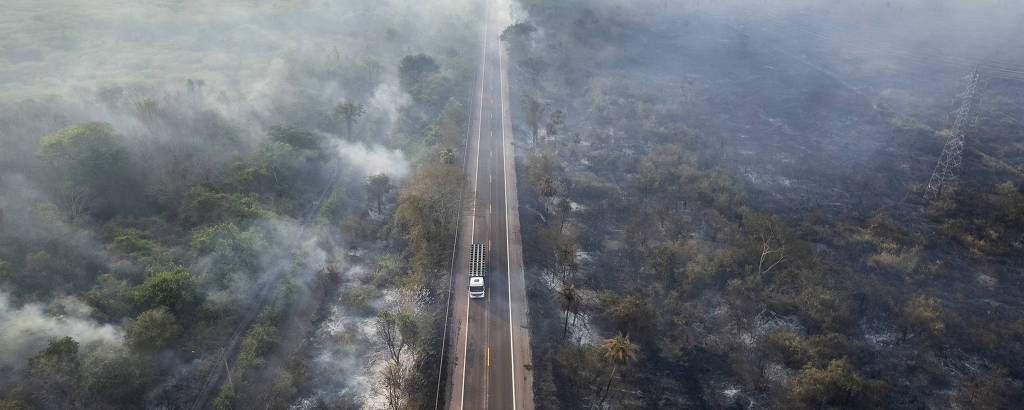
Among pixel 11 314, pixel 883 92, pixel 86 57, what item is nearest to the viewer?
pixel 11 314

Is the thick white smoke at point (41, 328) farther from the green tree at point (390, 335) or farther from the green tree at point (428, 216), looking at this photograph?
the green tree at point (428, 216)

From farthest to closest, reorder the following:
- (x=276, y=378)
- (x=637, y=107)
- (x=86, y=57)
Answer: (x=637, y=107) → (x=86, y=57) → (x=276, y=378)

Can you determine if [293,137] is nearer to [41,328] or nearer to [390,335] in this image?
[41,328]

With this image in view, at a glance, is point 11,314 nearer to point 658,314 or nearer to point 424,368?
point 424,368

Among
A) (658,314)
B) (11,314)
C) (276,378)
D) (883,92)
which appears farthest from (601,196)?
(883,92)

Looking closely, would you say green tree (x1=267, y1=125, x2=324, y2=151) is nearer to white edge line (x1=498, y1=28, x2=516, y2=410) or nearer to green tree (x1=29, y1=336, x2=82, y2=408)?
white edge line (x1=498, y1=28, x2=516, y2=410)

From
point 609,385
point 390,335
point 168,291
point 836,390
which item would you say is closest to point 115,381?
point 168,291
